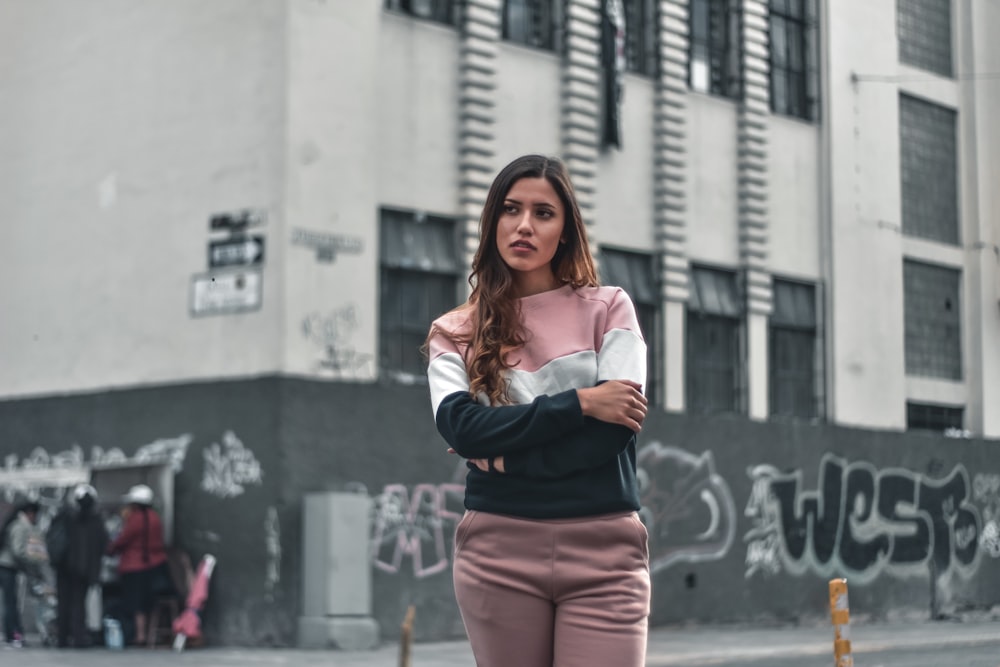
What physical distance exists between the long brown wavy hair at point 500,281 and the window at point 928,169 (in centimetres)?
2087

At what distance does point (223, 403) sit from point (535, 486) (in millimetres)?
13010

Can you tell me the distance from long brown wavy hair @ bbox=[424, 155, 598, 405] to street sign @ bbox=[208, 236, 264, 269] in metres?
12.5

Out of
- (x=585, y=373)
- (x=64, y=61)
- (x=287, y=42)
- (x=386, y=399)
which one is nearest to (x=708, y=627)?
(x=386, y=399)

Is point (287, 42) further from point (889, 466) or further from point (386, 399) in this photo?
point (889, 466)

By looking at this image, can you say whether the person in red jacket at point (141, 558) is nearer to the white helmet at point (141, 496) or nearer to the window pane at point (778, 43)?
the white helmet at point (141, 496)

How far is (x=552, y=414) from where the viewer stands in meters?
3.29

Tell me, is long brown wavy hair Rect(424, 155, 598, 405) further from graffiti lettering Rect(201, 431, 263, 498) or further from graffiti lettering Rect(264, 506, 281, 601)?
graffiti lettering Rect(201, 431, 263, 498)

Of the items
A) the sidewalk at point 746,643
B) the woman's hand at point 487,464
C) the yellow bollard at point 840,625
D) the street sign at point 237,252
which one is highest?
the street sign at point 237,252

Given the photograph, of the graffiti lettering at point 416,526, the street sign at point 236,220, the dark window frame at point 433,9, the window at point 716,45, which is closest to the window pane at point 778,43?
the window at point 716,45

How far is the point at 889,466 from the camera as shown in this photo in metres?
22.6

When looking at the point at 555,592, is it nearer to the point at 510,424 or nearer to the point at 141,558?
the point at 510,424

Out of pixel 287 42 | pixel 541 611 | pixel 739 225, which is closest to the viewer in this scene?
pixel 541 611

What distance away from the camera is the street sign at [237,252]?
625 inches

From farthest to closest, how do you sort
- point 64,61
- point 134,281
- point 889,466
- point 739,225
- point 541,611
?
point 889,466
point 739,225
point 64,61
point 134,281
point 541,611
